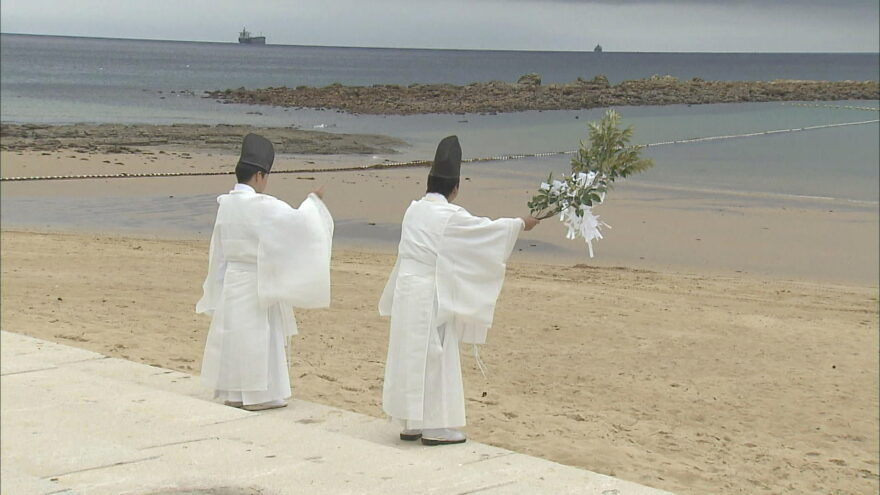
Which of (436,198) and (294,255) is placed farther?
(294,255)

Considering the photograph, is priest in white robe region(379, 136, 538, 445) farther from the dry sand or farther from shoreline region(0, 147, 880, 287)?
shoreline region(0, 147, 880, 287)

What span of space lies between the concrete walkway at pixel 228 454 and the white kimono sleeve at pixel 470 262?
29.4 inches

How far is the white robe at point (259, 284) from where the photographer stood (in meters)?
6.21

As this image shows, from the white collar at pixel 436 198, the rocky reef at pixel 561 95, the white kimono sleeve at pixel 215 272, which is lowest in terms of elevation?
the white kimono sleeve at pixel 215 272

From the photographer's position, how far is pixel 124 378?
23.0ft

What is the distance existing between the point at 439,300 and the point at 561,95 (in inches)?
365

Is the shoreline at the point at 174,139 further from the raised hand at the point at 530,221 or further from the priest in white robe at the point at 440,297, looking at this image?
the raised hand at the point at 530,221

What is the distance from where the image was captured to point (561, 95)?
14.4m

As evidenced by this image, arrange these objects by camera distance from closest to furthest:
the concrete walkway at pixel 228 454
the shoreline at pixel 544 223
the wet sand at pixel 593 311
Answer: the concrete walkway at pixel 228 454, the wet sand at pixel 593 311, the shoreline at pixel 544 223

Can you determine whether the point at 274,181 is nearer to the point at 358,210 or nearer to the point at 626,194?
the point at 358,210

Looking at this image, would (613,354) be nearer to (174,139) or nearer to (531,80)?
(531,80)

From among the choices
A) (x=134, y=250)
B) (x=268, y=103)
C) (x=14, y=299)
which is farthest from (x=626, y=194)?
(x=268, y=103)

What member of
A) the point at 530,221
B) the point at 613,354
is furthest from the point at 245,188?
the point at 613,354

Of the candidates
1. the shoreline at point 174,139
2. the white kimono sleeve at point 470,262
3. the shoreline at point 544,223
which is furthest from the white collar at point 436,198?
the shoreline at point 174,139
